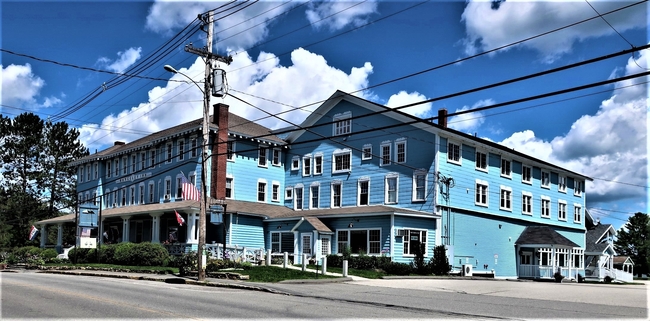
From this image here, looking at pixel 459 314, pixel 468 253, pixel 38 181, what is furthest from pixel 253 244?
pixel 38 181

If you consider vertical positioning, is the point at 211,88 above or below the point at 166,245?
above

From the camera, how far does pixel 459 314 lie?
15258mm

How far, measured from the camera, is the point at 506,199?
4481 cm

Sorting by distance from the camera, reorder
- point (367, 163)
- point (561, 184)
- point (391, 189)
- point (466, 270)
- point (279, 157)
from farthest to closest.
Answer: point (561, 184) < point (279, 157) < point (367, 163) < point (391, 189) < point (466, 270)

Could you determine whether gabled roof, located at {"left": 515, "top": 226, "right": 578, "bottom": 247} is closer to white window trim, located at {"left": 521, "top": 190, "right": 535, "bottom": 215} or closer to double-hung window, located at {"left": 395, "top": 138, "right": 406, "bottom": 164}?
white window trim, located at {"left": 521, "top": 190, "right": 535, "bottom": 215}

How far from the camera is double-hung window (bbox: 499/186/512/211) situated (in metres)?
44.3

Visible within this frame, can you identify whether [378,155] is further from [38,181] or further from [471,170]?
[38,181]

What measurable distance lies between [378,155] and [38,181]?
53140 millimetres

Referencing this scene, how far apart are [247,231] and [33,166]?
46.3 m

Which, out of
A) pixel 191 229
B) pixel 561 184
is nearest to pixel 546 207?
pixel 561 184

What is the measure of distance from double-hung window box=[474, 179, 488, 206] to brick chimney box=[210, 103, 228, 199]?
17950mm

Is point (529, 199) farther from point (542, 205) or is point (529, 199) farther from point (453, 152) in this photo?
point (453, 152)

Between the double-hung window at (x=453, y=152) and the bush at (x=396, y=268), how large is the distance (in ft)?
26.3

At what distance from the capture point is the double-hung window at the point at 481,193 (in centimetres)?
4191
